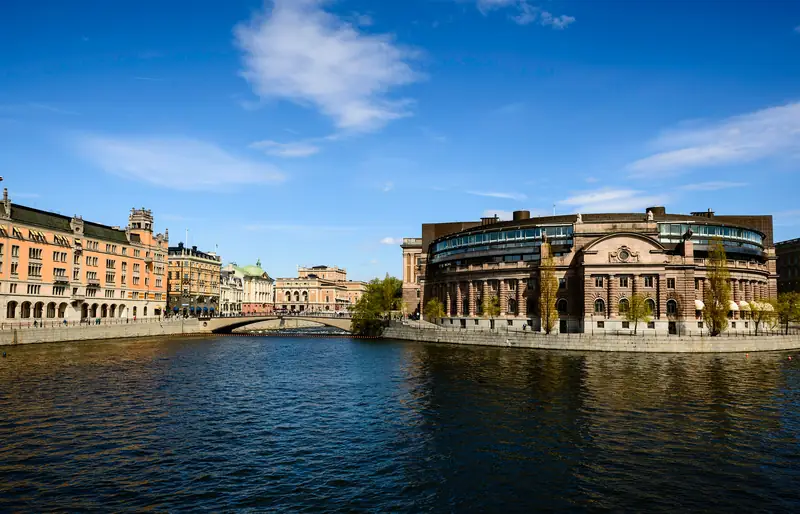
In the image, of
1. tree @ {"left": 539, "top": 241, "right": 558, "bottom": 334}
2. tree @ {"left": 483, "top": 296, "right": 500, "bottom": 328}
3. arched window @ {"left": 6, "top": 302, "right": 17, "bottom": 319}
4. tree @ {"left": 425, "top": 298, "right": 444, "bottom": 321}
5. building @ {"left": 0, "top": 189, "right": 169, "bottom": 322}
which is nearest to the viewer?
tree @ {"left": 539, "top": 241, "right": 558, "bottom": 334}

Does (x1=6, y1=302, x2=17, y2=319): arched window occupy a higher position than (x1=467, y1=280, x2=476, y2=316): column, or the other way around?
(x1=467, y1=280, x2=476, y2=316): column

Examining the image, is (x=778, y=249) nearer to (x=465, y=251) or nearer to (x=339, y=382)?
(x=465, y=251)

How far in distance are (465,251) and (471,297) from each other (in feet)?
43.6

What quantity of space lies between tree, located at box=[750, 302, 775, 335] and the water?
152 feet

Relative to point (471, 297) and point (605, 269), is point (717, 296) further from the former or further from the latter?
point (471, 297)

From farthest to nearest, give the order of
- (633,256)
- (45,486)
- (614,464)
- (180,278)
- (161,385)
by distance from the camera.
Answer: (180,278) → (633,256) → (161,385) → (614,464) → (45,486)

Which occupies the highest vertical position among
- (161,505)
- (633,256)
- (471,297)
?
(633,256)

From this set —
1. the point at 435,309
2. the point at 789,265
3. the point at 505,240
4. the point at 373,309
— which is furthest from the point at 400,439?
the point at 789,265

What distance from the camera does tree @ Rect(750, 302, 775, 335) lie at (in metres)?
107

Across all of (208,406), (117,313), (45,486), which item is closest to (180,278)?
(117,313)

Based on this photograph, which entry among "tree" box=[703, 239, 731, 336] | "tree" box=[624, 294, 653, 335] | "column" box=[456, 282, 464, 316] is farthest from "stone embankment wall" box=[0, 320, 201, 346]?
"tree" box=[703, 239, 731, 336]

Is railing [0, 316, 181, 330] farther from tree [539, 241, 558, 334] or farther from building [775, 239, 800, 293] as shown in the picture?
building [775, 239, 800, 293]

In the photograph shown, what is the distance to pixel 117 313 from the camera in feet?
475

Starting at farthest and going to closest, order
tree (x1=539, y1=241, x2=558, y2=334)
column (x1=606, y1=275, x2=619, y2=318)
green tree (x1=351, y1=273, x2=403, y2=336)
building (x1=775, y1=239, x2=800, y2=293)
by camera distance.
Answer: building (x1=775, y1=239, x2=800, y2=293), green tree (x1=351, y1=273, x2=403, y2=336), tree (x1=539, y1=241, x2=558, y2=334), column (x1=606, y1=275, x2=619, y2=318)
